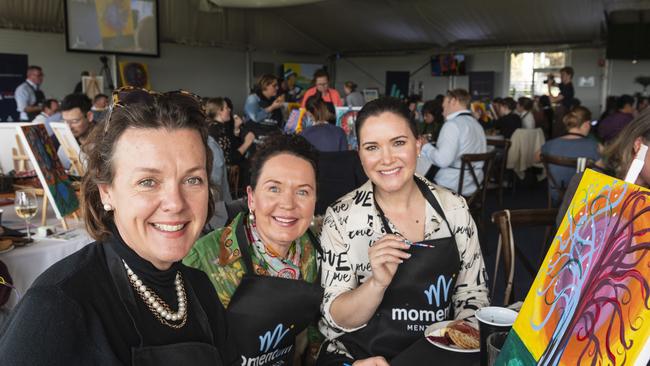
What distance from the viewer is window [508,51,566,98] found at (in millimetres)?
15078

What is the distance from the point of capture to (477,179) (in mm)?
4984

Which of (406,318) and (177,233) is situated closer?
(177,233)

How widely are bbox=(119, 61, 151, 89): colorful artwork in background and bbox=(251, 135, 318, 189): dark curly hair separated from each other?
11950 millimetres

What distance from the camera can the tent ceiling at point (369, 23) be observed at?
12.3 meters

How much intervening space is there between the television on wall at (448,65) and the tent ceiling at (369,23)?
1.17 feet

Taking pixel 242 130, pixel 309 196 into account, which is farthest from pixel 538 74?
pixel 309 196

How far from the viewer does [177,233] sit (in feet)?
3.46

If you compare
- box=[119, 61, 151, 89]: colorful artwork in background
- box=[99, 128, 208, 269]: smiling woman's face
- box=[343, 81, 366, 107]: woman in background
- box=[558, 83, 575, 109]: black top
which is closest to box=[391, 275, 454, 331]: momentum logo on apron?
box=[99, 128, 208, 269]: smiling woman's face

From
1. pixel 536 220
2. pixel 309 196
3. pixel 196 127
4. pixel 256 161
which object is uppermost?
pixel 196 127

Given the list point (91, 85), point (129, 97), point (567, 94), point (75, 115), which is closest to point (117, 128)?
point (129, 97)

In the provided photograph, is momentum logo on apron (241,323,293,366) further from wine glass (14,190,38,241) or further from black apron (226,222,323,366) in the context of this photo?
wine glass (14,190,38,241)

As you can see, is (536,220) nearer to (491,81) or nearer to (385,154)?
(385,154)

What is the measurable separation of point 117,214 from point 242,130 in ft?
18.9

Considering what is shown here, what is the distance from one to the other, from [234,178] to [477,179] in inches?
107
